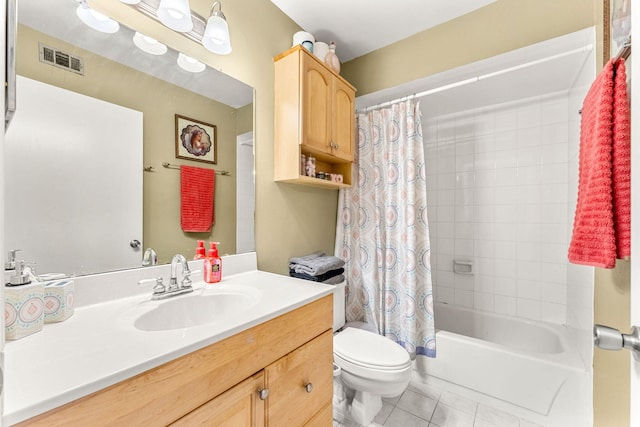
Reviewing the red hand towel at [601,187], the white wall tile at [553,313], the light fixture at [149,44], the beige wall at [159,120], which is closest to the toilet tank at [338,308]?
the beige wall at [159,120]

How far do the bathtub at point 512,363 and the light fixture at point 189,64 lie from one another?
210 centimetres

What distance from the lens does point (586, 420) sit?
1366 mm

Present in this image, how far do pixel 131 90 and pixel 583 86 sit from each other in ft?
7.95

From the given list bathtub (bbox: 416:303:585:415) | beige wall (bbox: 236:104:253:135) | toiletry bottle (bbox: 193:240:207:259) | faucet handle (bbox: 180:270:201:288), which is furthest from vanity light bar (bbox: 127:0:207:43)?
bathtub (bbox: 416:303:585:415)

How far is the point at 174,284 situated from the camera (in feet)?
3.59

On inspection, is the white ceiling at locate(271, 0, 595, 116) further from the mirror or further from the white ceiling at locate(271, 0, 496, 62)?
the mirror

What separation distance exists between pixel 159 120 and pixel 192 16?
50cm

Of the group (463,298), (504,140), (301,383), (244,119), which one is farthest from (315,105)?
(463,298)

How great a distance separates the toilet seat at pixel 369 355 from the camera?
1349 mm

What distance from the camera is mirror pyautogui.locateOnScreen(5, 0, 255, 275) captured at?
2.93 ft

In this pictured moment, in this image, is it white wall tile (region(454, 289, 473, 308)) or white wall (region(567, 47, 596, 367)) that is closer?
white wall (region(567, 47, 596, 367))

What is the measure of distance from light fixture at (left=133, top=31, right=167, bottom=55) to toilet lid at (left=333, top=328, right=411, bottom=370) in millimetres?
1682

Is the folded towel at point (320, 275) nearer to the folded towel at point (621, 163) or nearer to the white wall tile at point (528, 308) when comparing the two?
the folded towel at point (621, 163)

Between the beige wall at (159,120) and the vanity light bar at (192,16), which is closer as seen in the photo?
the beige wall at (159,120)
